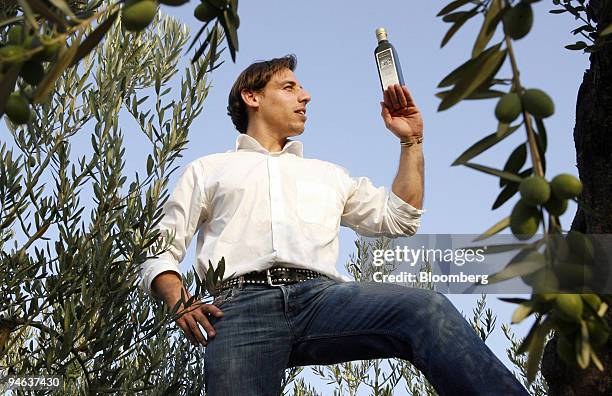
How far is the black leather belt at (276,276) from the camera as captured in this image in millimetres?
3113

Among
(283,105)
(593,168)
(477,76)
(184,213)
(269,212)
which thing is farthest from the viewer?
(283,105)

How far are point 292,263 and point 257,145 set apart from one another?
74 cm

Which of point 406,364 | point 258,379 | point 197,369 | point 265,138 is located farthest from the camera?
point 406,364

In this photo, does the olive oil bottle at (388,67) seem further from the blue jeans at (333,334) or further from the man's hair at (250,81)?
the blue jeans at (333,334)

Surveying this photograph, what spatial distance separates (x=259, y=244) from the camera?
3225mm

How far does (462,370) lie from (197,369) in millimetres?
2896

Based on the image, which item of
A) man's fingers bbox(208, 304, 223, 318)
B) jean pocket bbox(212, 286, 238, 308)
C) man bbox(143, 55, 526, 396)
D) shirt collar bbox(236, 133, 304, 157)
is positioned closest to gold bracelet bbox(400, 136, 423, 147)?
man bbox(143, 55, 526, 396)

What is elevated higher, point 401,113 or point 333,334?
point 401,113

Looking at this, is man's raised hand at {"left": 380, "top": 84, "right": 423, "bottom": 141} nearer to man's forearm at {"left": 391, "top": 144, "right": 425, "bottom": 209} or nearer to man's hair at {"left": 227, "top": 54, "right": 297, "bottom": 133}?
man's forearm at {"left": 391, "top": 144, "right": 425, "bottom": 209}

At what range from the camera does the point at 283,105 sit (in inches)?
150

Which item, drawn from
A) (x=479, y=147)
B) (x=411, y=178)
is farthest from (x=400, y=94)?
(x=479, y=147)

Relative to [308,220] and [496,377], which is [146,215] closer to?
[308,220]

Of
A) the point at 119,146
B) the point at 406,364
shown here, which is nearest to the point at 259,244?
the point at 119,146

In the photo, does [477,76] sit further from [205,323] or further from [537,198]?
[205,323]
